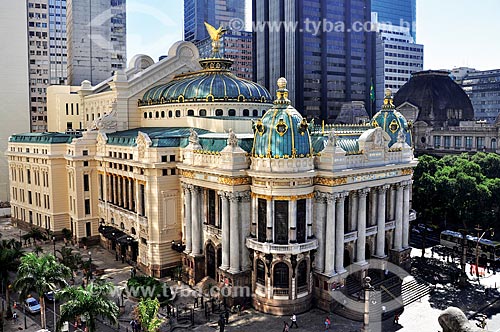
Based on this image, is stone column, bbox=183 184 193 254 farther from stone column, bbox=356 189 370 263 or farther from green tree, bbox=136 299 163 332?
green tree, bbox=136 299 163 332

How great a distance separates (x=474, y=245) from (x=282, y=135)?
4547 cm

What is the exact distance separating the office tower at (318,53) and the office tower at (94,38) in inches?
2544

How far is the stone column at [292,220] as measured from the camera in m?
56.2

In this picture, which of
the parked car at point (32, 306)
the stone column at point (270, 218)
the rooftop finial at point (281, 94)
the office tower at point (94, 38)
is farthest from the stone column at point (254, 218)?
the office tower at point (94, 38)

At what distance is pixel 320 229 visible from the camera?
58.8m

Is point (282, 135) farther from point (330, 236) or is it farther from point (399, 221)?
point (399, 221)

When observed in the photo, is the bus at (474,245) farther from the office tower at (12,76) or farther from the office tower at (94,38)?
the office tower at (12,76)

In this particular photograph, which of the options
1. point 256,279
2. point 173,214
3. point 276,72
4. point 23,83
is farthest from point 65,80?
point 256,279

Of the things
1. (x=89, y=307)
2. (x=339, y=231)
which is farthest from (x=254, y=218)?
(x=89, y=307)

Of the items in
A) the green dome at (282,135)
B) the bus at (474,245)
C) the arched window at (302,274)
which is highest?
the green dome at (282,135)

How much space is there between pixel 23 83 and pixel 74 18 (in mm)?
24030

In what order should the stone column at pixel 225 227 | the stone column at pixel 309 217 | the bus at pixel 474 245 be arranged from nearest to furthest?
the stone column at pixel 309 217 → the stone column at pixel 225 227 → the bus at pixel 474 245

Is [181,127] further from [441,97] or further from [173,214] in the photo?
[441,97]

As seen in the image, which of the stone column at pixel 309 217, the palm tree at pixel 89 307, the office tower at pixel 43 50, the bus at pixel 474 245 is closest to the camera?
the palm tree at pixel 89 307
